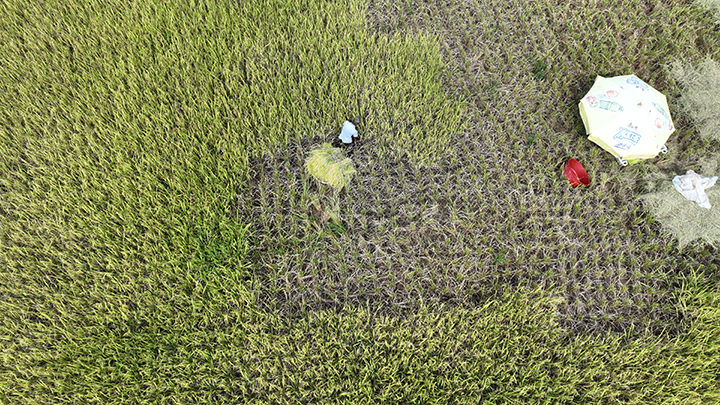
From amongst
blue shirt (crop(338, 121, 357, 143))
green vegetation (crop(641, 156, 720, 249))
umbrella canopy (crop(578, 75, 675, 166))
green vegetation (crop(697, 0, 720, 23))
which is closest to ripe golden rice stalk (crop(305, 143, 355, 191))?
blue shirt (crop(338, 121, 357, 143))

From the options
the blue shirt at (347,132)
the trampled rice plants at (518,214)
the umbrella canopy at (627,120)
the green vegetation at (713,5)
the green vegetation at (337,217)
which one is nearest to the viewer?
the green vegetation at (337,217)

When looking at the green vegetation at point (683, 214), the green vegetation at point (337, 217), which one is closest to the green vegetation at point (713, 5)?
the green vegetation at point (337, 217)

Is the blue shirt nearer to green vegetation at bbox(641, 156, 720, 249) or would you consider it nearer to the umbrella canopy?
the umbrella canopy

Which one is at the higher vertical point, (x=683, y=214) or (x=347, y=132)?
(x=347, y=132)

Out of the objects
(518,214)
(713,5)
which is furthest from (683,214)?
(713,5)

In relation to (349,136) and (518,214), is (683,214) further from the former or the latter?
(349,136)

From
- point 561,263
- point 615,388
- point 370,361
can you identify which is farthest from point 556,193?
point 370,361

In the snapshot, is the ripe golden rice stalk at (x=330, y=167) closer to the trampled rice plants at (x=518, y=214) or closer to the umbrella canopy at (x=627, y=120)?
the trampled rice plants at (x=518, y=214)
